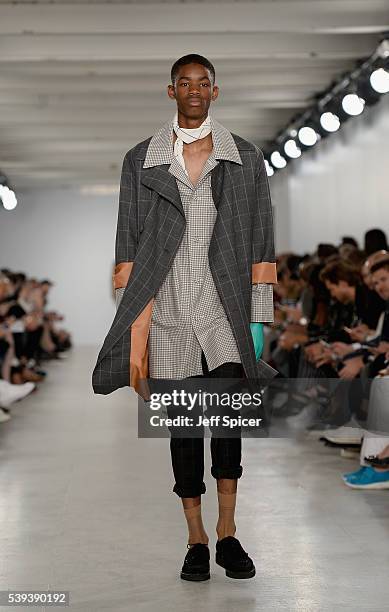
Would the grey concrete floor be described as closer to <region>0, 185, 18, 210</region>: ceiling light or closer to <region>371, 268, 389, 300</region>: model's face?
<region>371, 268, 389, 300</region>: model's face

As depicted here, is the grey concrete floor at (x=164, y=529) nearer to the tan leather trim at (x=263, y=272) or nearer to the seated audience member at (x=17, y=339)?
the tan leather trim at (x=263, y=272)

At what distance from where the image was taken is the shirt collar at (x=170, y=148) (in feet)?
9.46

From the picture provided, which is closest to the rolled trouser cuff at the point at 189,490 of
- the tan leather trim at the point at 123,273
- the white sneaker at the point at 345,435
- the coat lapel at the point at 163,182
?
the tan leather trim at the point at 123,273

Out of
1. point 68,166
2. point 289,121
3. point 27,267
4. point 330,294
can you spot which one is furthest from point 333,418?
point 27,267

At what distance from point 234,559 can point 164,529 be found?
2.25 feet

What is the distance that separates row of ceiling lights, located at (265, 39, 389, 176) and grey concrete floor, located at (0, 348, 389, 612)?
2991 millimetres

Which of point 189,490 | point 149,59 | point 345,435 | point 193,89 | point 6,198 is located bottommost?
point 345,435

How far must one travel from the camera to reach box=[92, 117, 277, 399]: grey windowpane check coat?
9.29 ft

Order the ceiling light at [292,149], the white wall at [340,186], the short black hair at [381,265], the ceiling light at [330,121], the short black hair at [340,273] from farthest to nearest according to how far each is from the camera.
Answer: the ceiling light at [292,149] < the ceiling light at [330,121] < the white wall at [340,186] < the short black hair at [340,273] < the short black hair at [381,265]

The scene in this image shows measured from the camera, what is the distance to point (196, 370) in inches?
112

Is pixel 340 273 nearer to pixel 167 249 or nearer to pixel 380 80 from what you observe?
pixel 380 80

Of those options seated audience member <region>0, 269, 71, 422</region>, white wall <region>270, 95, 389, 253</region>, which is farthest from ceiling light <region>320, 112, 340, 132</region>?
seated audience member <region>0, 269, 71, 422</region>

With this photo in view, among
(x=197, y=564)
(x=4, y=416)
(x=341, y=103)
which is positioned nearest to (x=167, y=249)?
(x=197, y=564)

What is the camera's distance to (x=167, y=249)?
283 cm
